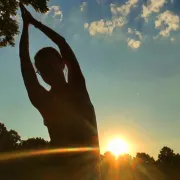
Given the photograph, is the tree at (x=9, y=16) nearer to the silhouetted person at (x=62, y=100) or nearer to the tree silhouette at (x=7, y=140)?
the silhouetted person at (x=62, y=100)

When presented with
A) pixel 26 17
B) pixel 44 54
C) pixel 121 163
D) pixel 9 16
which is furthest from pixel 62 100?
pixel 121 163

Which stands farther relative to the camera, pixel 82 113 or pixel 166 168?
pixel 166 168

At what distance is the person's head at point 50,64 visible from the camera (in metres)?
3.15

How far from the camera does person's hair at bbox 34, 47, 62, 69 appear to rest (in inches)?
124

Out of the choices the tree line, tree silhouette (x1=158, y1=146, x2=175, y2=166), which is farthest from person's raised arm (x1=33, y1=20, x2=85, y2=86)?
tree silhouette (x1=158, y1=146, x2=175, y2=166)

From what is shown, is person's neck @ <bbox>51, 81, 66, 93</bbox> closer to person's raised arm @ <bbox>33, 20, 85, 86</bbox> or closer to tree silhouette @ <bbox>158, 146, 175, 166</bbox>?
person's raised arm @ <bbox>33, 20, 85, 86</bbox>

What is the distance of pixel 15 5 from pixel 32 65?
10.9m

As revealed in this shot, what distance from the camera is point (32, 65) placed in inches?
127

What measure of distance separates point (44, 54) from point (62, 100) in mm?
439

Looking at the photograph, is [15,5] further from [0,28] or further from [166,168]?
[166,168]

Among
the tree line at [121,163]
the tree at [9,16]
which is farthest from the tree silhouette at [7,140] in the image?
the tree at [9,16]

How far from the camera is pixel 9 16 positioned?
1388 cm

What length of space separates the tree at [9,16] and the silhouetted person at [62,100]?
32.5 feet

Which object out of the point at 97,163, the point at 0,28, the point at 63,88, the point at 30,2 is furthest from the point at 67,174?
the point at 0,28
